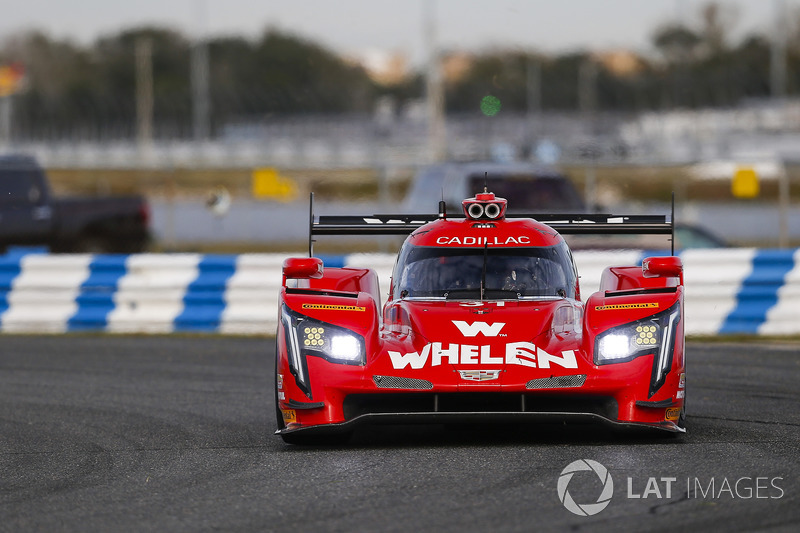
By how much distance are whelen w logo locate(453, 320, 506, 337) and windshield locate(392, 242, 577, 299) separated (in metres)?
0.86

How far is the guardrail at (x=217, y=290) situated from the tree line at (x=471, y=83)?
16.6m

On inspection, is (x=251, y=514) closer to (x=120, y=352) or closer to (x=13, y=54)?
(x=120, y=352)

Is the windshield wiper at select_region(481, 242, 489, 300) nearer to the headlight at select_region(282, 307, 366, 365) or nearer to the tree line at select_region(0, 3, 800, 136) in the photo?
the headlight at select_region(282, 307, 366, 365)

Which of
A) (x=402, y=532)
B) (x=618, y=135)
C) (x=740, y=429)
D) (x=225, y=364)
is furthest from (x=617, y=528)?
(x=618, y=135)

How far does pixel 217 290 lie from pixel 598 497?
974 centimetres

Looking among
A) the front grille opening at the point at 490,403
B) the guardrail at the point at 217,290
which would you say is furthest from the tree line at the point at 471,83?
the front grille opening at the point at 490,403

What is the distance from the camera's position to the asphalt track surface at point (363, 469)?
18.9ft

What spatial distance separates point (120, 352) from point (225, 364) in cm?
169

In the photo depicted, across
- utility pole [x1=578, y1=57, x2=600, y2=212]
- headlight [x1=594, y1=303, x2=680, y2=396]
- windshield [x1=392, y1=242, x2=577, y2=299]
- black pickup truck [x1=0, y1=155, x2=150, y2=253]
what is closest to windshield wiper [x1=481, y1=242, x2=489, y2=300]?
windshield [x1=392, y1=242, x2=577, y2=299]

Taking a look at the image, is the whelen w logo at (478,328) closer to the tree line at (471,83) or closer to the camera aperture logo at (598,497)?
the camera aperture logo at (598,497)

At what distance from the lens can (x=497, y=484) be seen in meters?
6.41

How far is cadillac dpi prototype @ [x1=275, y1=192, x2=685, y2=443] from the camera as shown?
7.33m

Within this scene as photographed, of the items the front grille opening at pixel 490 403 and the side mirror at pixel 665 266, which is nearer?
the front grille opening at pixel 490 403

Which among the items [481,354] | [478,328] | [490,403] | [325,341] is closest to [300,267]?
[325,341]
